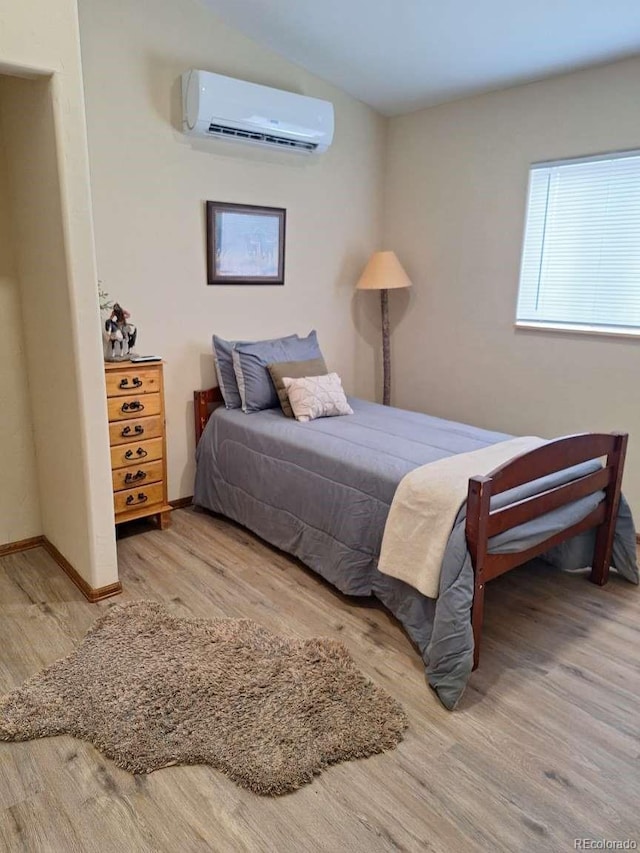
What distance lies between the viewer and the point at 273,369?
11.2 feet

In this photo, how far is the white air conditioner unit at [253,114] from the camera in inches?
121

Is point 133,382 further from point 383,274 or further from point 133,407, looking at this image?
point 383,274

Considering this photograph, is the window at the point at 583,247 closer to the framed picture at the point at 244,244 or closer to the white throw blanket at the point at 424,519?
the white throw blanket at the point at 424,519

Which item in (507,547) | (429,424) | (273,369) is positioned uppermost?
(273,369)

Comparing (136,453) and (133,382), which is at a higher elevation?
(133,382)

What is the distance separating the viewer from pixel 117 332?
2971 mm

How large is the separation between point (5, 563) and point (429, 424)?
7.48 feet

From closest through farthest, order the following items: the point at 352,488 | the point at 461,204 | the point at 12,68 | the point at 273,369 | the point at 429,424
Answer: the point at 12,68
the point at 352,488
the point at 429,424
the point at 273,369
the point at 461,204

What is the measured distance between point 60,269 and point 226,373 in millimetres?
1291

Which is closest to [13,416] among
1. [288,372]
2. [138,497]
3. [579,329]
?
[138,497]

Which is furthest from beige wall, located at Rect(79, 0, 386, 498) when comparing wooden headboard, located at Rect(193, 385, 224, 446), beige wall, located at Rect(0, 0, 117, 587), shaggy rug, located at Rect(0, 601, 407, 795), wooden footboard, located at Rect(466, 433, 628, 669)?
wooden footboard, located at Rect(466, 433, 628, 669)

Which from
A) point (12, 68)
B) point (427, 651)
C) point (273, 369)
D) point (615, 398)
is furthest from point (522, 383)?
point (12, 68)

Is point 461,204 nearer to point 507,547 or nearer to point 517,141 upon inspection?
point 517,141

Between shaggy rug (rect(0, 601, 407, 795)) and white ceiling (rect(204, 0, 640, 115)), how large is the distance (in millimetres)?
2905
